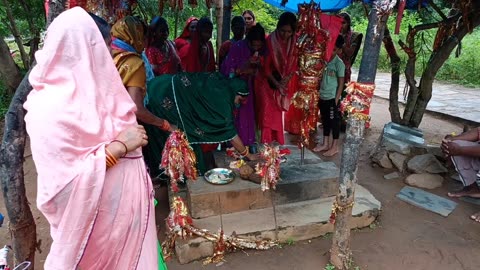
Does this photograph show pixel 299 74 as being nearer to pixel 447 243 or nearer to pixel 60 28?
pixel 447 243

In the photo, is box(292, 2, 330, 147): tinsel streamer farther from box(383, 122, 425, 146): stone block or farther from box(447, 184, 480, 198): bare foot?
box(447, 184, 480, 198): bare foot

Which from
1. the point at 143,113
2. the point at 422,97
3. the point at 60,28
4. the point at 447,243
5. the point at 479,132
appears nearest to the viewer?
the point at 60,28

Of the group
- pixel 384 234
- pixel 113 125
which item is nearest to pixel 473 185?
pixel 384 234

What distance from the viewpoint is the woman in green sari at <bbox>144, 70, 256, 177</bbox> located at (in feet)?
11.5

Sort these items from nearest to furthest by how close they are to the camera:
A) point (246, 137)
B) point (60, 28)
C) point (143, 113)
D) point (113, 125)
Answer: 1. point (60, 28)
2. point (113, 125)
3. point (143, 113)
4. point (246, 137)

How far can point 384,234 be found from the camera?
126 inches

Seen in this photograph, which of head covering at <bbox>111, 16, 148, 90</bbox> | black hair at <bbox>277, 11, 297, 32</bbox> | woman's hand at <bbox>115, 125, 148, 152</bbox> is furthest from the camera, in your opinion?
black hair at <bbox>277, 11, 297, 32</bbox>

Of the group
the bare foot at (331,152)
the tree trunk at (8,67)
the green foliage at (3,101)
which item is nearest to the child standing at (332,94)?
the bare foot at (331,152)

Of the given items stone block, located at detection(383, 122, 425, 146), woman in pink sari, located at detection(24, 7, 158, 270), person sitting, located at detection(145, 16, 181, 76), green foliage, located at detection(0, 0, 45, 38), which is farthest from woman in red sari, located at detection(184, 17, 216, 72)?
green foliage, located at detection(0, 0, 45, 38)

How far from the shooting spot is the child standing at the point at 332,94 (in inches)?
192

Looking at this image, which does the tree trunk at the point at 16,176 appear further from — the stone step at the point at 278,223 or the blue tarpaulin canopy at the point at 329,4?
the blue tarpaulin canopy at the point at 329,4

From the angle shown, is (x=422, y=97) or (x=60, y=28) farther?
(x=422, y=97)

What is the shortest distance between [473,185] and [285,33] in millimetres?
2670

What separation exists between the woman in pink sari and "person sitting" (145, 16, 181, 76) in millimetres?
3249
